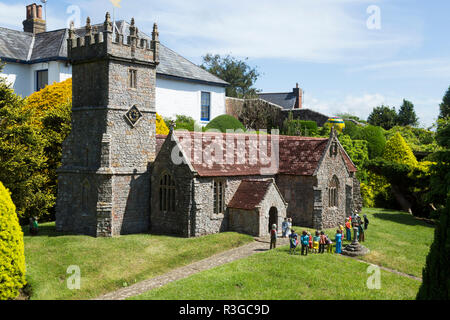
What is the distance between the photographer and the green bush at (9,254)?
69.4 feet

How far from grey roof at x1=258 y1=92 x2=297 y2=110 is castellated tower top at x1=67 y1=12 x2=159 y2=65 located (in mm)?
46021

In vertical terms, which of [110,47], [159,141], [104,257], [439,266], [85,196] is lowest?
[104,257]

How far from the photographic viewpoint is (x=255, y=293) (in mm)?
20094

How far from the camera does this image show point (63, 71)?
43750 millimetres

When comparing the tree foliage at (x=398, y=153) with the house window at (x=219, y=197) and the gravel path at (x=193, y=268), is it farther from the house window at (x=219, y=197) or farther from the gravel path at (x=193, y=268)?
the house window at (x=219, y=197)

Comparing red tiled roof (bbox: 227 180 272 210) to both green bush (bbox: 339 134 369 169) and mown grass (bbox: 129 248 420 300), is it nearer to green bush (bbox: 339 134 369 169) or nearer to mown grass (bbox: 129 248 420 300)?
mown grass (bbox: 129 248 420 300)

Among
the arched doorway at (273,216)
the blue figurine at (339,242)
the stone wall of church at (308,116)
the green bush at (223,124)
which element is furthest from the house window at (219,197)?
the stone wall of church at (308,116)

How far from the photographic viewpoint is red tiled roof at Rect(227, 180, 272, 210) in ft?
103

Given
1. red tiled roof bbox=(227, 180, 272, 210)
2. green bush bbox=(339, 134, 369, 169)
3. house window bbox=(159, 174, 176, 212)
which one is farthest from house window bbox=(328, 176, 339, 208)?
green bush bbox=(339, 134, 369, 169)

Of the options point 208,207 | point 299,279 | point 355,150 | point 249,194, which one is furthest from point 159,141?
point 355,150

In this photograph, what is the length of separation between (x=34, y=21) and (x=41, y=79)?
32.2 ft

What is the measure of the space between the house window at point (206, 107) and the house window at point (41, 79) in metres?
18.7

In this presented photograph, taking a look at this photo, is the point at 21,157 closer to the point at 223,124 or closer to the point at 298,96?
the point at 223,124
